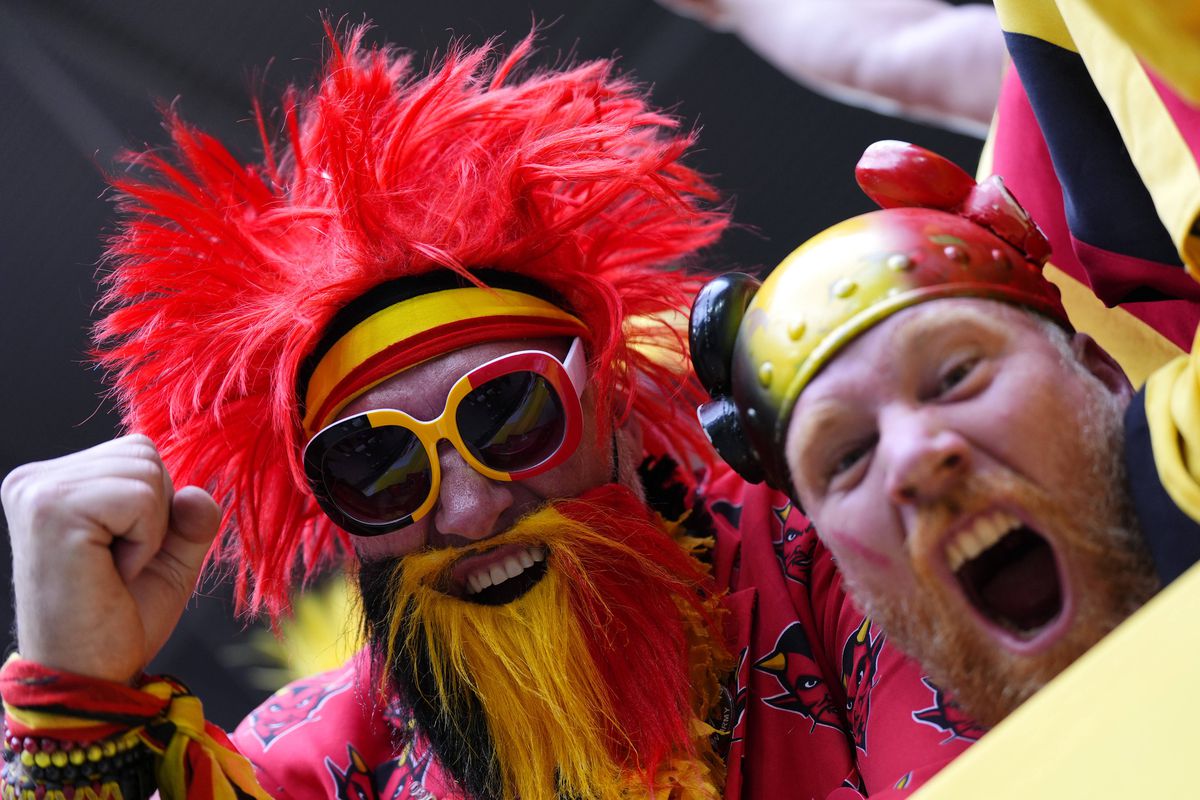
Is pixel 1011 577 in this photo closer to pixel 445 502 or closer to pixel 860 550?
pixel 860 550

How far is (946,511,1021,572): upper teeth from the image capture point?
850 mm

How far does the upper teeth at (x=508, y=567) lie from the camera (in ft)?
4.15

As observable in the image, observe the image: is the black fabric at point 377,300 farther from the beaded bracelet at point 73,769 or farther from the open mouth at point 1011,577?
the open mouth at point 1011,577

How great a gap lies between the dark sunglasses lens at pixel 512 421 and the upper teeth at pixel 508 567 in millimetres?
88

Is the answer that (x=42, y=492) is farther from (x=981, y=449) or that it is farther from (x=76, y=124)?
(x=76, y=124)

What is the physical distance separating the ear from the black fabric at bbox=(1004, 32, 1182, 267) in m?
0.13

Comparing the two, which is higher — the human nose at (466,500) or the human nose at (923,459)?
the human nose at (923,459)

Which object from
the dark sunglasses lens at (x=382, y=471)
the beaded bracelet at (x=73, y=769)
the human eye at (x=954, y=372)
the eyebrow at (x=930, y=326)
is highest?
the eyebrow at (x=930, y=326)

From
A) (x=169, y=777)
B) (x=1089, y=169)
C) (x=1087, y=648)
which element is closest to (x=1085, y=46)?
(x=1089, y=169)

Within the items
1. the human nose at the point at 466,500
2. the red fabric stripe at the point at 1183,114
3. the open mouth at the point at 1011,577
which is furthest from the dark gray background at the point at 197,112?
the open mouth at the point at 1011,577

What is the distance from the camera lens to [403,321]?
1.30 m

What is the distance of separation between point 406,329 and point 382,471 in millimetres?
152

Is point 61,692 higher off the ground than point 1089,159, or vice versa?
point 1089,159

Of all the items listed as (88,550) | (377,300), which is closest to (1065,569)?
(377,300)
